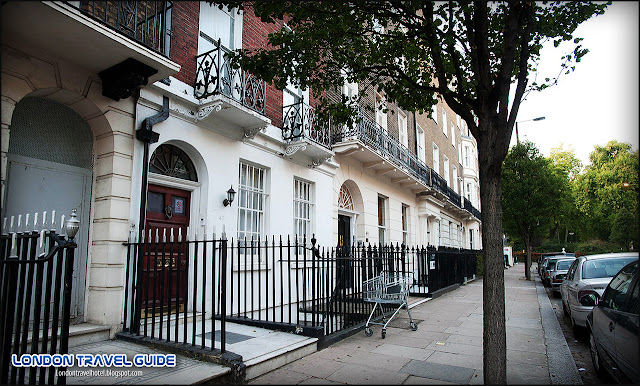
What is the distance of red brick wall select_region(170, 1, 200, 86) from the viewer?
289 inches

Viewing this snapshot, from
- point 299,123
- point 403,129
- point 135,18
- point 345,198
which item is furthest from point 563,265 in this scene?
point 135,18

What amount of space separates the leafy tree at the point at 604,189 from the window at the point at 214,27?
39.7 meters

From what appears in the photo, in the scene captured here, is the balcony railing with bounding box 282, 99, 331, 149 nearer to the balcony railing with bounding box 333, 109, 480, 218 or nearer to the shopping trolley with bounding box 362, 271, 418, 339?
the balcony railing with bounding box 333, 109, 480, 218

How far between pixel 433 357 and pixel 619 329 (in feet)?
8.04

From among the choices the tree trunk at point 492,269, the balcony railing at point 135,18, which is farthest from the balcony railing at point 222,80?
the tree trunk at point 492,269

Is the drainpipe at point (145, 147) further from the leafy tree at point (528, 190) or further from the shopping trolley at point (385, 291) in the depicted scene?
the leafy tree at point (528, 190)

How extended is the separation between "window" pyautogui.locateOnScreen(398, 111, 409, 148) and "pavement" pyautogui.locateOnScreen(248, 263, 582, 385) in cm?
1103

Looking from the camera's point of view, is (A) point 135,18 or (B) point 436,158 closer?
(A) point 135,18

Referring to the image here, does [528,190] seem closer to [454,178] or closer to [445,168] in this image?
[445,168]

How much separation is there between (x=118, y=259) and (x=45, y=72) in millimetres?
2852

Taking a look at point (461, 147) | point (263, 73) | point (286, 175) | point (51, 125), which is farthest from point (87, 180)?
point (461, 147)

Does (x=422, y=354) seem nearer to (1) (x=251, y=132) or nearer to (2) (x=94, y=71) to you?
(1) (x=251, y=132)

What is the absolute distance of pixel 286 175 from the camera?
33.1 ft

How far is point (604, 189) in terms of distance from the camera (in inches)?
1610
